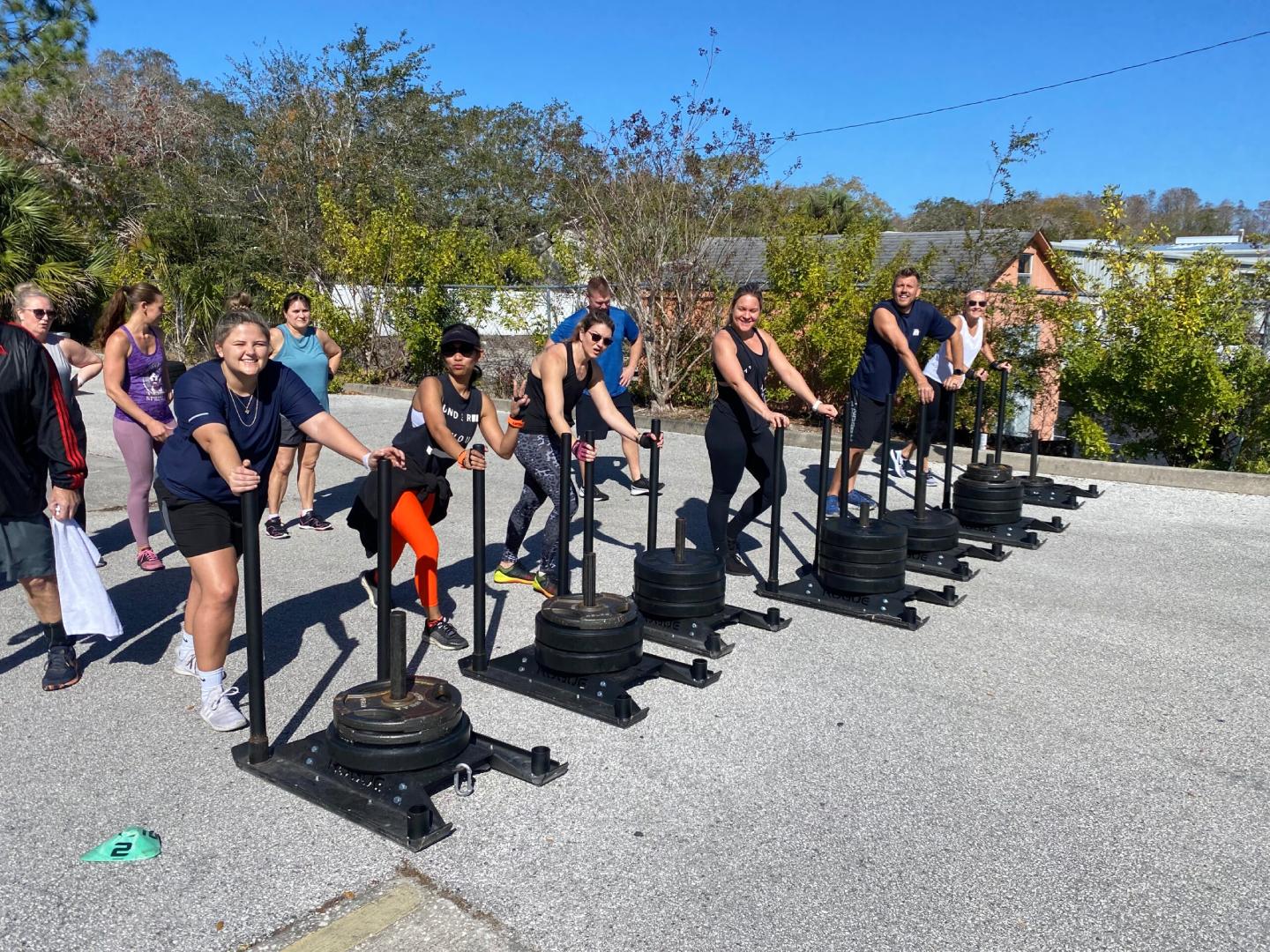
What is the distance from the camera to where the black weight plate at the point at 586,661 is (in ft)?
14.8

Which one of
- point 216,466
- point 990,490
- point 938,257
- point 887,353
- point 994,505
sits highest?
point 938,257

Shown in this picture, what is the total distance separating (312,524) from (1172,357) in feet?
27.1

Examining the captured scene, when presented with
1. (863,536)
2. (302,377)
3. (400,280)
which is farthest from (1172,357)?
(400,280)

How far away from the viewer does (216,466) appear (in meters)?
3.98

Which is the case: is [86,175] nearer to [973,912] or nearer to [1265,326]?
[1265,326]

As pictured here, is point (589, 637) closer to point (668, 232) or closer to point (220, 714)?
point (220, 714)

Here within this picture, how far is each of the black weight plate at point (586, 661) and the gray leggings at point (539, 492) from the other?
1.41 metres

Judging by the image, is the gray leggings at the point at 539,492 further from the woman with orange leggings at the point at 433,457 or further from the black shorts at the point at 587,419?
the black shorts at the point at 587,419

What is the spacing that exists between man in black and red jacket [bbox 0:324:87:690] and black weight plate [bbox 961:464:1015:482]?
594 cm

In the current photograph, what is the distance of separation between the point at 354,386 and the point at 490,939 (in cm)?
1567

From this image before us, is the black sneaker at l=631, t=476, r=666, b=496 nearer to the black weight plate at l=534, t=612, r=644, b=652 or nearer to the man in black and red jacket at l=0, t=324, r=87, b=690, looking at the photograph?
the black weight plate at l=534, t=612, r=644, b=652

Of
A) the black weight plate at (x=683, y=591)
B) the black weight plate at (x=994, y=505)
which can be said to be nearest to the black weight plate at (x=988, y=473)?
the black weight plate at (x=994, y=505)

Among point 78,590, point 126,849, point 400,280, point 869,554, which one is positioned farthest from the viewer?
point 400,280

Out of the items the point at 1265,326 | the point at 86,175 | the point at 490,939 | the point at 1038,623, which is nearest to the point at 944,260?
the point at 1265,326
